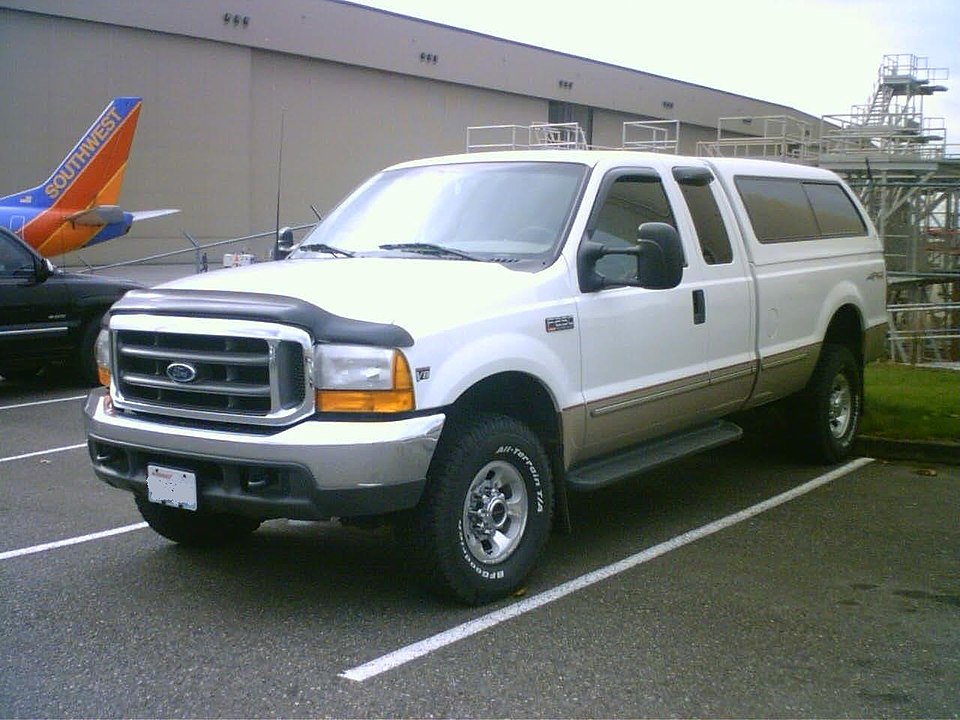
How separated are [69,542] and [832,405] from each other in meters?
5.24

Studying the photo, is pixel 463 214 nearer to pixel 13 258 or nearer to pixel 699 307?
pixel 699 307

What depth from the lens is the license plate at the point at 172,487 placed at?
4.85 m

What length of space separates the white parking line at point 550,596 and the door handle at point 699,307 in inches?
47.3

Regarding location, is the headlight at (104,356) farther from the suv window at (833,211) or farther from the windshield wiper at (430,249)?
the suv window at (833,211)

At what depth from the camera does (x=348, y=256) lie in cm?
614

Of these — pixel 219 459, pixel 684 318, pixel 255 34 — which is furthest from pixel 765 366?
pixel 255 34

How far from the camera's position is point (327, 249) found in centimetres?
633

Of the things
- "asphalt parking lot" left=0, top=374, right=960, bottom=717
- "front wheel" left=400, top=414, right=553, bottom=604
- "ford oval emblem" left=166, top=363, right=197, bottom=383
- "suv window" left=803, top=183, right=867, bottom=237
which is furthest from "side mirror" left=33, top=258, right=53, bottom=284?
"front wheel" left=400, top=414, right=553, bottom=604

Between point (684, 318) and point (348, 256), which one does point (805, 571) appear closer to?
point (684, 318)

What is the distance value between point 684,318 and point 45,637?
3642 millimetres

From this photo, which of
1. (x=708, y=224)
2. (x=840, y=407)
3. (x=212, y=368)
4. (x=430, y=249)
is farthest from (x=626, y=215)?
(x=840, y=407)

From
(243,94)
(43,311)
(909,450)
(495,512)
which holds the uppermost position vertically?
(243,94)

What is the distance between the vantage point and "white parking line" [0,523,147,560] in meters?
6.02

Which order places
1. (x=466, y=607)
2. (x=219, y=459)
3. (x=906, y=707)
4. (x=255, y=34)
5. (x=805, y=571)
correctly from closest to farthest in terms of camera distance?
(x=906, y=707)
(x=219, y=459)
(x=466, y=607)
(x=805, y=571)
(x=255, y=34)
